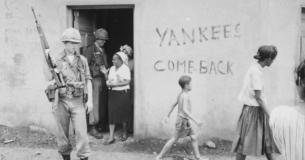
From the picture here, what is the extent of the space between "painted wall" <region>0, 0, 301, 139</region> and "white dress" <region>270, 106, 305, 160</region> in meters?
4.79

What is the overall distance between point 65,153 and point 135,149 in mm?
1649

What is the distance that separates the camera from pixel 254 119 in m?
5.37

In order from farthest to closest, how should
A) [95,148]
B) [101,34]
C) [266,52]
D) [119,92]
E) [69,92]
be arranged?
1. [101,34]
2. [119,92]
3. [95,148]
4. [69,92]
5. [266,52]

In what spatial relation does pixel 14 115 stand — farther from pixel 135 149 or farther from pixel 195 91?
pixel 195 91

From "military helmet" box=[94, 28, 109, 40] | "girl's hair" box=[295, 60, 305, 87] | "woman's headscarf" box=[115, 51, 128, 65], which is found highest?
"military helmet" box=[94, 28, 109, 40]

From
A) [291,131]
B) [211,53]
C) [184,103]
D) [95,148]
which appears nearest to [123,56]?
[211,53]

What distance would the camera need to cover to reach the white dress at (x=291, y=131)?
229 cm

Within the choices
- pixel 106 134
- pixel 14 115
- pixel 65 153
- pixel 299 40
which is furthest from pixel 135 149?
pixel 299 40

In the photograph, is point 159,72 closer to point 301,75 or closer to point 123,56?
point 123,56

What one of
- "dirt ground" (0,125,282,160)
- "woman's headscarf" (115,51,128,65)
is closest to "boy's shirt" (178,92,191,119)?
"dirt ground" (0,125,282,160)

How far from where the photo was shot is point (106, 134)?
8.07 meters

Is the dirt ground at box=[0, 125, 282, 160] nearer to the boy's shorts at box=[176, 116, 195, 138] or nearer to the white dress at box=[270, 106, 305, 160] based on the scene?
the boy's shorts at box=[176, 116, 195, 138]

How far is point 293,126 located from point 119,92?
530 centimetres

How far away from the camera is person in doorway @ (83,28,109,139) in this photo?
775 cm
